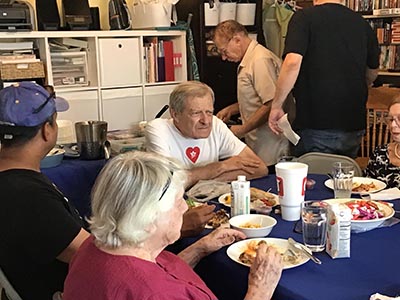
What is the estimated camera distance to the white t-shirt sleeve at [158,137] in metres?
2.56

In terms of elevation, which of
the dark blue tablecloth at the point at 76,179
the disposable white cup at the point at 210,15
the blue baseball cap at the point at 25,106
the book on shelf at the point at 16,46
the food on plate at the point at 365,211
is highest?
the disposable white cup at the point at 210,15

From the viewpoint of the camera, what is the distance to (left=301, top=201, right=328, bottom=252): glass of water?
1637 mm

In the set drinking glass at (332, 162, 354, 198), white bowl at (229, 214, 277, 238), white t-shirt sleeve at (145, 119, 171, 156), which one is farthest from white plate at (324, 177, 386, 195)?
white t-shirt sleeve at (145, 119, 171, 156)

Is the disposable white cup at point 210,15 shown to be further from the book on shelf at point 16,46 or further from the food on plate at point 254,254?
the food on plate at point 254,254

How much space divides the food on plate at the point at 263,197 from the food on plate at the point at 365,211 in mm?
310

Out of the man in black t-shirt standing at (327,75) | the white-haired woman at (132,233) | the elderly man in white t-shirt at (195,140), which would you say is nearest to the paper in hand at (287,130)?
the man in black t-shirt standing at (327,75)

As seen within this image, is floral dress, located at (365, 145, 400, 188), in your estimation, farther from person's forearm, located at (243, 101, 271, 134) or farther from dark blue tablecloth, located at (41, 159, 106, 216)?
dark blue tablecloth, located at (41, 159, 106, 216)

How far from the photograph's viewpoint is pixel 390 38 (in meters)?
4.56

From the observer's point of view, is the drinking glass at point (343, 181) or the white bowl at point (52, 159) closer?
the drinking glass at point (343, 181)

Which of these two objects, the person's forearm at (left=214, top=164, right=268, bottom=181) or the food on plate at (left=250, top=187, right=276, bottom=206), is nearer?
the food on plate at (left=250, top=187, right=276, bottom=206)

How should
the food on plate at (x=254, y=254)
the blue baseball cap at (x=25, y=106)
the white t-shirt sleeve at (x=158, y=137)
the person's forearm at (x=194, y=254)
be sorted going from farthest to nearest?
the white t-shirt sleeve at (x=158, y=137)
the blue baseball cap at (x=25, y=106)
the person's forearm at (x=194, y=254)
the food on plate at (x=254, y=254)

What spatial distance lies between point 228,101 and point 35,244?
11.3 ft

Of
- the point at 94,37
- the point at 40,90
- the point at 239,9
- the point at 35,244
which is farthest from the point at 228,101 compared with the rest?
the point at 35,244

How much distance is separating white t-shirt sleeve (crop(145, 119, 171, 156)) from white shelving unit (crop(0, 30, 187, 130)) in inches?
69.2
